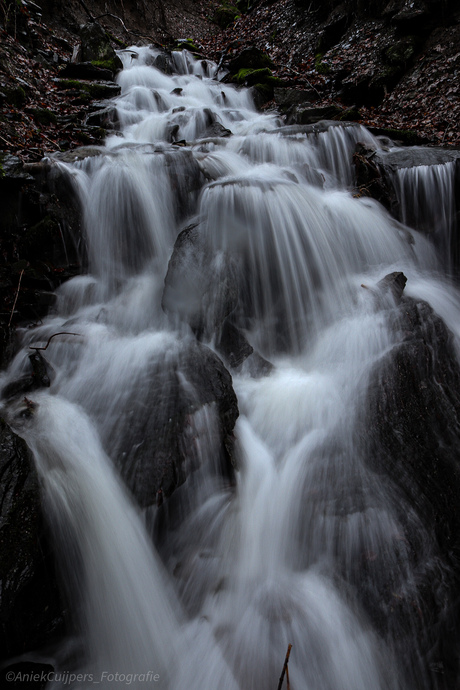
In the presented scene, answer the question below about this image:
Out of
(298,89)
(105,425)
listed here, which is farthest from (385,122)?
(105,425)

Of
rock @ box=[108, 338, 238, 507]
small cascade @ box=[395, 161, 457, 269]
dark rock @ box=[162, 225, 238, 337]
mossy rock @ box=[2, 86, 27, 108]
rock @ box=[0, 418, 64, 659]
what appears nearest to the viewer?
rock @ box=[0, 418, 64, 659]

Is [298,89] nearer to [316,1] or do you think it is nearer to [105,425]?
[316,1]

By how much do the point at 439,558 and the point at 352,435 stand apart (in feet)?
3.42

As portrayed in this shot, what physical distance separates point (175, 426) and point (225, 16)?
21.6 m

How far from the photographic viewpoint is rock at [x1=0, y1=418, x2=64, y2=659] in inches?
81.1

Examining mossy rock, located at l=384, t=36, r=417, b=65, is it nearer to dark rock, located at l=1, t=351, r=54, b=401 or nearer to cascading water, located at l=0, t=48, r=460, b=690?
cascading water, located at l=0, t=48, r=460, b=690

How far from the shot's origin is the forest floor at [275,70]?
7039 mm

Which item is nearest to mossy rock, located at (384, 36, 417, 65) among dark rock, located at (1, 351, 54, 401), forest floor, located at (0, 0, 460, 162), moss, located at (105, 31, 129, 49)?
forest floor, located at (0, 0, 460, 162)

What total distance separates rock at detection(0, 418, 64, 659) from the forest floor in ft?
16.4

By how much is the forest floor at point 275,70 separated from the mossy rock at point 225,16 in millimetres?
2337

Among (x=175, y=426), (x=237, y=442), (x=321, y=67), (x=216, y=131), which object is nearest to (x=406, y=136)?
(x=216, y=131)

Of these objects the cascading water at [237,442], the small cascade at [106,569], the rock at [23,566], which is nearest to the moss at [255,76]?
the cascading water at [237,442]

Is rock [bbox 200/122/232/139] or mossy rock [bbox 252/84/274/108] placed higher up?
mossy rock [bbox 252/84/274/108]

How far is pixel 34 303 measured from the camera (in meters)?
4.72
